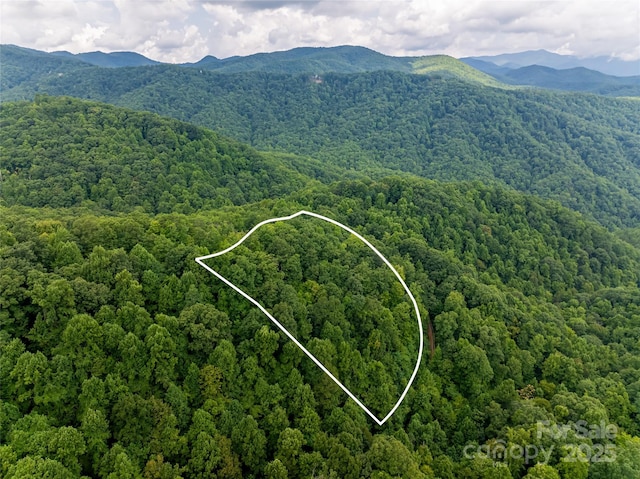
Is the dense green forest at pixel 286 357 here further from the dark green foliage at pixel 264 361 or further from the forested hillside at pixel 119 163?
the forested hillside at pixel 119 163

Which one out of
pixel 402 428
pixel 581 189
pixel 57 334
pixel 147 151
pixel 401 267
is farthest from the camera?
pixel 581 189

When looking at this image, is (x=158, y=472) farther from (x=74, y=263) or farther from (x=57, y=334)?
(x=74, y=263)

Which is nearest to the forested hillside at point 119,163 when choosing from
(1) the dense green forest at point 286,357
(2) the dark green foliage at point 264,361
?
(1) the dense green forest at point 286,357

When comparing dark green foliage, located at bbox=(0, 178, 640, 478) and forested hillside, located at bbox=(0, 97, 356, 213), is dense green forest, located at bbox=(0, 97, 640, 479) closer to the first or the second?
dark green foliage, located at bbox=(0, 178, 640, 478)

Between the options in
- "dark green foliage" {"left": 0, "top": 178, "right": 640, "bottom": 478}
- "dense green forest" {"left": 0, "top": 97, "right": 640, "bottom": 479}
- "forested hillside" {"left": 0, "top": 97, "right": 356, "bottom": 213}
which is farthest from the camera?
"forested hillside" {"left": 0, "top": 97, "right": 356, "bottom": 213}

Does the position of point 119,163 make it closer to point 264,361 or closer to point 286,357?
point 264,361

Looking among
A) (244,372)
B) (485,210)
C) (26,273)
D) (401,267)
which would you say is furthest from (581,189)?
(26,273)

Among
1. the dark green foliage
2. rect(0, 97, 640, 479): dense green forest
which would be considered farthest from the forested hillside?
the dark green foliage

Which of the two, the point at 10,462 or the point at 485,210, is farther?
the point at 485,210
